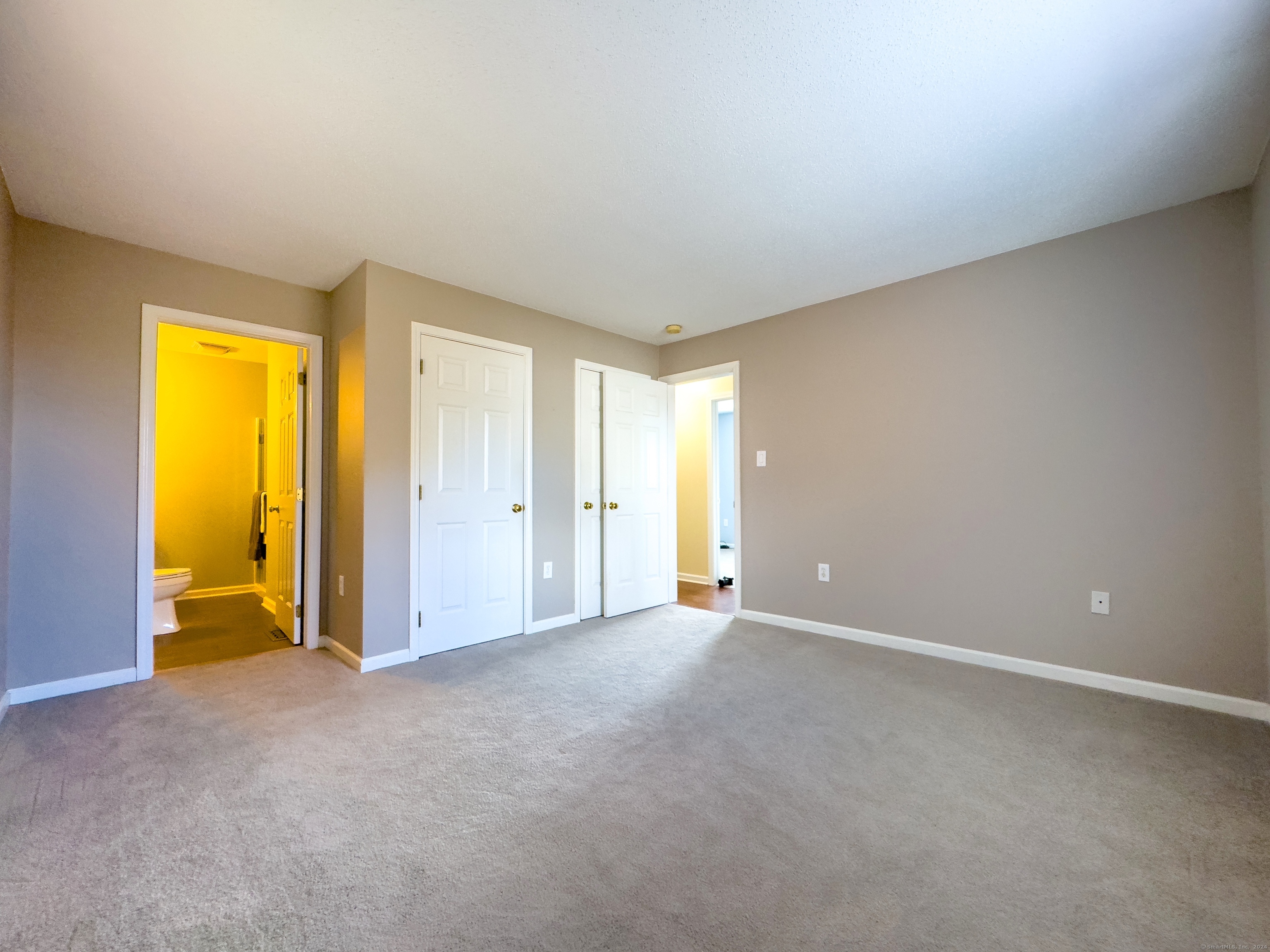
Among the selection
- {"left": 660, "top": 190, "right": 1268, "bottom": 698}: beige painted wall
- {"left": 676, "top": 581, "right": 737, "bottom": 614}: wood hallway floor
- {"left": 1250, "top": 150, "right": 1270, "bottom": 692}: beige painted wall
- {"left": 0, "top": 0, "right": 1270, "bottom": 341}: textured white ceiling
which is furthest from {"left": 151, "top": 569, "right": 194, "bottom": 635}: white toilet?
{"left": 1250, "top": 150, "right": 1270, "bottom": 692}: beige painted wall

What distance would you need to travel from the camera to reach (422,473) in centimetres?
329

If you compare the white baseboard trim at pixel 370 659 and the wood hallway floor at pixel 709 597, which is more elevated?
the white baseboard trim at pixel 370 659

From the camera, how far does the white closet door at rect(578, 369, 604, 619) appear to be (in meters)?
4.17

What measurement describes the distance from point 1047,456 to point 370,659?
3966 mm

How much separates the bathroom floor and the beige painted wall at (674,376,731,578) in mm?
3760

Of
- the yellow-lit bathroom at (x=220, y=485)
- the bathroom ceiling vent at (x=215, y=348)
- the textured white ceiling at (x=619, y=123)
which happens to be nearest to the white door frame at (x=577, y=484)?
the textured white ceiling at (x=619, y=123)

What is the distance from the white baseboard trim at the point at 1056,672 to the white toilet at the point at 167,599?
14.9 ft

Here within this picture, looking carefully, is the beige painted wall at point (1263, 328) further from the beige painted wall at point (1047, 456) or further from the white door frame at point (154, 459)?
the white door frame at point (154, 459)

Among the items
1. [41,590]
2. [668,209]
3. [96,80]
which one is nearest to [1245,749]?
[668,209]

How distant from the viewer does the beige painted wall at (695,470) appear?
19.3ft

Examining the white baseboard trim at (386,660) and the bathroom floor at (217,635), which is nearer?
the white baseboard trim at (386,660)

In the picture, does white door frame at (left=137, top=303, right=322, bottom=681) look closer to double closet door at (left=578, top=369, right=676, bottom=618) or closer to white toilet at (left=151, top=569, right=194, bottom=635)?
white toilet at (left=151, top=569, right=194, bottom=635)

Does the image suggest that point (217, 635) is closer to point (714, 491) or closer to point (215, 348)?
point (215, 348)

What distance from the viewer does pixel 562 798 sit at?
5.80ft
